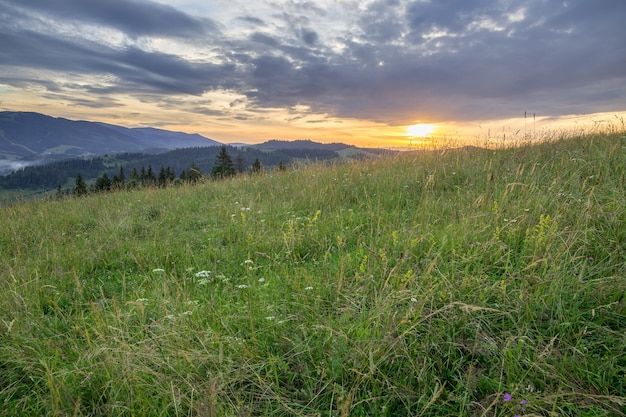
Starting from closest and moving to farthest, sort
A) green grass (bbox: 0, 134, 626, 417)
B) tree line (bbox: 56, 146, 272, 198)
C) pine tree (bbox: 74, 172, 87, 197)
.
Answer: green grass (bbox: 0, 134, 626, 417)
tree line (bbox: 56, 146, 272, 198)
pine tree (bbox: 74, 172, 87, 197)

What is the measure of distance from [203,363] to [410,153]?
893 cm

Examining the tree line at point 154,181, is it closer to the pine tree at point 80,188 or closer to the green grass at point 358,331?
the pine tree at point 80,188

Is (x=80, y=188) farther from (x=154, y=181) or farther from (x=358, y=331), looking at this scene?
(x=358, y=331)

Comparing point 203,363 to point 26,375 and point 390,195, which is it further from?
point 390,195

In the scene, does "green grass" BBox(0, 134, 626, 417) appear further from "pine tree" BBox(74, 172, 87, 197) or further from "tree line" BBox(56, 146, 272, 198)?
"pine tree" BBox(74, 172, 87, 197)

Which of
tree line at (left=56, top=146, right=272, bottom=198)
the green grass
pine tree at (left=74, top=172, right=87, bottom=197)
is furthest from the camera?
pine tree at (left=74, top=172, right=87, bottom=197)

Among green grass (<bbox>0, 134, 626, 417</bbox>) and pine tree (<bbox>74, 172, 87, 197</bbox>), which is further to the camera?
pine tree (<bbox>74, 172, 87, 197</bbox>)

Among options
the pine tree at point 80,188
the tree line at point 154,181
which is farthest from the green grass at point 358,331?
the pine tree at point 80,188

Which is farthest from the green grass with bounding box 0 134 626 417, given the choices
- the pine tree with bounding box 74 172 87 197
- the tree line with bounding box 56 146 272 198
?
the pine tree with bounding box 74 172 87 197

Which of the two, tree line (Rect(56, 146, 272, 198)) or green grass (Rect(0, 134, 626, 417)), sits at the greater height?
tree line (Rect(56, 146, 272, 198))

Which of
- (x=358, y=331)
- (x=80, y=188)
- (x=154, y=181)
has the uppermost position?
(x=154, y=181)

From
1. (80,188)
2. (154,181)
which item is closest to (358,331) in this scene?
(154,181)

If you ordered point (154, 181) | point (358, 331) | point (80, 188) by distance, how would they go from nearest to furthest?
point (358, 331) < point (154, 181) < point (80, 188)

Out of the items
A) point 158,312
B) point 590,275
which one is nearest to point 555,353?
point 590,275
